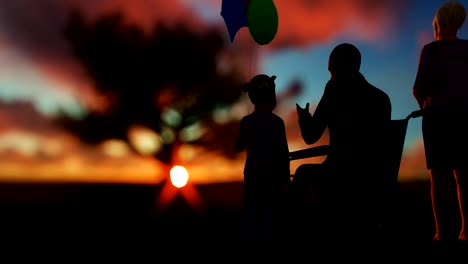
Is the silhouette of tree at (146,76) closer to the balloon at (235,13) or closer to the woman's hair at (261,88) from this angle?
the balloon at (235,13)

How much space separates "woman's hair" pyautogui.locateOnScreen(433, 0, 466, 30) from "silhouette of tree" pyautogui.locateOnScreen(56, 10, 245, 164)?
15311mm

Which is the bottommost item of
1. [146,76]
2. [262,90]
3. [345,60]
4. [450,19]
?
[345,60]

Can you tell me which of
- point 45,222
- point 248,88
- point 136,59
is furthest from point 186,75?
point 248,88

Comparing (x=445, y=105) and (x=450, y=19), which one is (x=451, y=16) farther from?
(x=445, y=105)

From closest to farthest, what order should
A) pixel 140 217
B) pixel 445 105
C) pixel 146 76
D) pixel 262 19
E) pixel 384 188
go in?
pixel 384 188, pixel 445 105, pixel 262 19, pixel 140 217, pixel 146 76

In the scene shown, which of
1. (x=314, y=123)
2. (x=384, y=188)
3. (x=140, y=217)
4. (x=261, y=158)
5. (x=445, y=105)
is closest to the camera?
(x=384, y=188)

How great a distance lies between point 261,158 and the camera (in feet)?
17.3

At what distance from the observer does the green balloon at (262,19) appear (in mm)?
7594

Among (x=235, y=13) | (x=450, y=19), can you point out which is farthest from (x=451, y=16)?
(x=235, y=13)

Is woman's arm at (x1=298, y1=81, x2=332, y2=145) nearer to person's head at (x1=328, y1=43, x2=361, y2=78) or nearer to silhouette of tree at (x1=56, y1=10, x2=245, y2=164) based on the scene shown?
person's head at (x1=328, y1=43, x2=361, y2=78)

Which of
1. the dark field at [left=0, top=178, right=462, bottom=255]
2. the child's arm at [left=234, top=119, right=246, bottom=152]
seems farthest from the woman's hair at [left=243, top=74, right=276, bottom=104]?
the dark field at [left=0, top=178, right=462, bottom=255]

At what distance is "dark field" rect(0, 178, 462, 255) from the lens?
640 centimetres

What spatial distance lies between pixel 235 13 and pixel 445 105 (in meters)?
3.64

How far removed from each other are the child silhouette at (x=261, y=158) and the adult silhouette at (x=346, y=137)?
136cm
